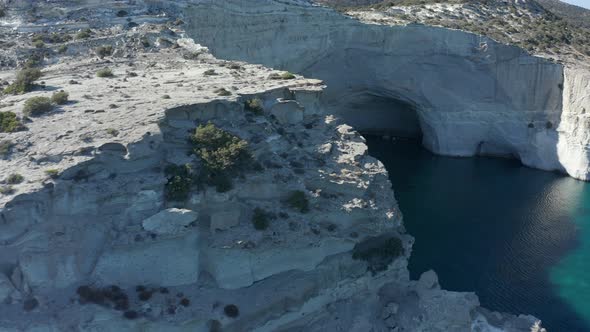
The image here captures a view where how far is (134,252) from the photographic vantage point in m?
14.8

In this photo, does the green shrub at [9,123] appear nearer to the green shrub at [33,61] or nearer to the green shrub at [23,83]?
the green shrub at [23,83]

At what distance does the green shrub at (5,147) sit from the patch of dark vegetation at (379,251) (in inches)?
479

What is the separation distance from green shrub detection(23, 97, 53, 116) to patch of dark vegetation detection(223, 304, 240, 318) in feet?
31.2

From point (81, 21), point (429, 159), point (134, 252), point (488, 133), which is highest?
point (81, 21)

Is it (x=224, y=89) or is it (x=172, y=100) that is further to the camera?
(x=224, y=89)

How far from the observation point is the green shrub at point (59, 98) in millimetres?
18234

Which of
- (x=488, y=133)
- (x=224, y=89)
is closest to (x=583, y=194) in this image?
(x=488, y=133)

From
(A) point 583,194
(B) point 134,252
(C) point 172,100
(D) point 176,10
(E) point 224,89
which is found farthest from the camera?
(A) point 583,194

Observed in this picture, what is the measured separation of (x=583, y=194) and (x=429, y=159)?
39.5 feet

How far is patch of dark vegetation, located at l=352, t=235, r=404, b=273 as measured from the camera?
19156 millimetres

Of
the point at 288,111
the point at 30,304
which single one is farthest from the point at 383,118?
the point at 30,304

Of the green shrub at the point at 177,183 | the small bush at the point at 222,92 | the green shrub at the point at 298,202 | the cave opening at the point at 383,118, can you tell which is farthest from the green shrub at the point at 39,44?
the cave opening at the point at 383,118

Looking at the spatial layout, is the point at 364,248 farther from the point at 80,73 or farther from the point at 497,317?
the point at 80,73

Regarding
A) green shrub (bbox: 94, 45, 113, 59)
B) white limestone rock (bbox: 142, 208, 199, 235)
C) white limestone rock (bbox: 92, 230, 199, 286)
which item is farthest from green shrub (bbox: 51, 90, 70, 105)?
green shrub (bbox: 94, 45, 113, 59)
